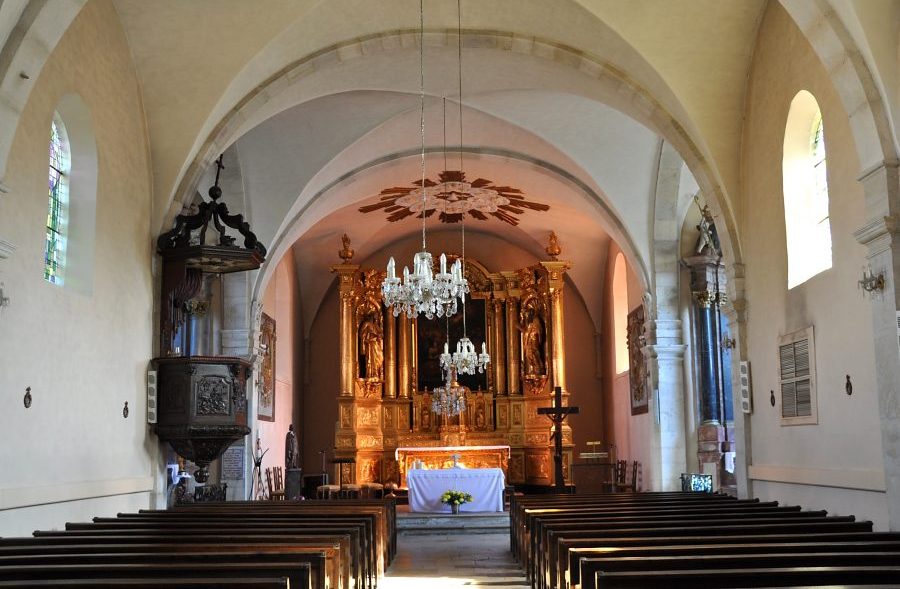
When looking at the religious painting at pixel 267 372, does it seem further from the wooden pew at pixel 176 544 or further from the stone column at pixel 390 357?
the wooden pew at pixel 176 544

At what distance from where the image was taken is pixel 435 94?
42.2ft

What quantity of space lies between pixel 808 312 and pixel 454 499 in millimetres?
7655

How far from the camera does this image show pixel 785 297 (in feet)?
30.6

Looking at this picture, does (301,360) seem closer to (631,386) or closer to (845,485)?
(631,386)

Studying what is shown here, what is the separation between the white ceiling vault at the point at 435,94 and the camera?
32.4ft

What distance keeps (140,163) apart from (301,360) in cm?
1142

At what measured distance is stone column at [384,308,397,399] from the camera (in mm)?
20484

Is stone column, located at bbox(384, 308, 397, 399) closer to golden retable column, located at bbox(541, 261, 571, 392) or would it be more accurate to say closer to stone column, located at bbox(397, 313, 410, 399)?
stone column, located at bbox(397, 313, 410, 399)

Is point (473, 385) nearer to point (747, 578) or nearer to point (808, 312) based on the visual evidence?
point (808, 312)

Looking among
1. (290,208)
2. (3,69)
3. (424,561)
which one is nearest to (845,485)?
(424,561)

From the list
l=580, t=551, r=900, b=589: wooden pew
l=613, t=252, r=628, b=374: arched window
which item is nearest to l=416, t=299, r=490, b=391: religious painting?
l=613, t=252, r=628, b=374: arched window

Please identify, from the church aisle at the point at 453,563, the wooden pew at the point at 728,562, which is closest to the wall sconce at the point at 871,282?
the wooden pew at the point at 728,562

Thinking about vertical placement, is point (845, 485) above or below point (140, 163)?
below

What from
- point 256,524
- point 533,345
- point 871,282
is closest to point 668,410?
point 533,345
